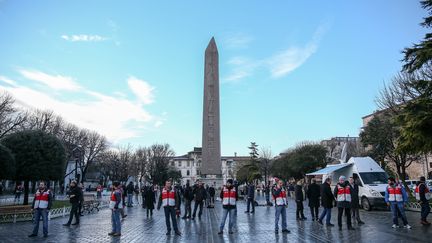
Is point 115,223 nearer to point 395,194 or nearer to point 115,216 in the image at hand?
point 115,216

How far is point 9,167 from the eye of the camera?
19891 mm

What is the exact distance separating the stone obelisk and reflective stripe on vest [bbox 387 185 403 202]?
20.9 metres

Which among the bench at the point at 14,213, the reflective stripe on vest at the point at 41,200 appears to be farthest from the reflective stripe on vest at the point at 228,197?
the bench at the point at 14,213

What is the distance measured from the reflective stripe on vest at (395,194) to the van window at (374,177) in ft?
24.8

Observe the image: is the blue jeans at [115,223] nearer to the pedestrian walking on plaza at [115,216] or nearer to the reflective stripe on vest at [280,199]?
the pedestrian walking on plaza at [115,216]

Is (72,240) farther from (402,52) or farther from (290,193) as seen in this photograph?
(290,193)

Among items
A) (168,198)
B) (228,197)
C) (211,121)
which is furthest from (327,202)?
(211,121)

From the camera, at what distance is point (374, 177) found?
2031cm

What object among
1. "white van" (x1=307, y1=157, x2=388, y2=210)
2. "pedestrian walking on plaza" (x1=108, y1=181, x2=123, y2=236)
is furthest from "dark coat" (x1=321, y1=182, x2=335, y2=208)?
"pedestrian walking on plaza" (x1=108, y1=181, x2=123, y2=236)

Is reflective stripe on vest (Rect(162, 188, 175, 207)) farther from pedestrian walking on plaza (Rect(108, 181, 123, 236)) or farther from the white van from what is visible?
the white van

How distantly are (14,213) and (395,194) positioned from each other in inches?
612

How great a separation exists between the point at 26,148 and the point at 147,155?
4820 centimetres

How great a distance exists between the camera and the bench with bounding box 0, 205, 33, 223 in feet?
52.3

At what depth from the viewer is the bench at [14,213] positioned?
15938 millimetres
